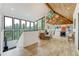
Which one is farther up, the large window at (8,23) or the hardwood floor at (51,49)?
the large window at (8,23)

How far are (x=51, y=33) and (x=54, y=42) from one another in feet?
0.49

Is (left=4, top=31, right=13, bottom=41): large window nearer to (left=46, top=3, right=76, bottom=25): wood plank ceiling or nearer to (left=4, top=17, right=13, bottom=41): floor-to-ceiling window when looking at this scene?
(left=4, top=17, right=13, bottom=41): floor-to-ceiling window

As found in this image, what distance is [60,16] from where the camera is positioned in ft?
6.09

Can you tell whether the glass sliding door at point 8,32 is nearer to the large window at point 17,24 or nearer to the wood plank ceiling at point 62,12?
the large window at point 17,24

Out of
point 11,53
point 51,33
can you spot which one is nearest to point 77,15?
point 51,33

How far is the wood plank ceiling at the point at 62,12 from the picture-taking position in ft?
5.99

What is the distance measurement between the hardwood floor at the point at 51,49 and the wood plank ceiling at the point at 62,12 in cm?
27

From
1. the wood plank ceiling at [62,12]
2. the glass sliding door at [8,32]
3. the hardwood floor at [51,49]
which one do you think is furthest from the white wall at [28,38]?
the wood plank ceiling at [62,12]

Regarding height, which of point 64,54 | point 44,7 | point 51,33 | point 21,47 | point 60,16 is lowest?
point 64,54

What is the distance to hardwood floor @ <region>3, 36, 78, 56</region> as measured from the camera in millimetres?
1846

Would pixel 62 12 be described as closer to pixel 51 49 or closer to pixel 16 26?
pixel 51 49

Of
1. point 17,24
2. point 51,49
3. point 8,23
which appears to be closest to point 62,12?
point 51,49

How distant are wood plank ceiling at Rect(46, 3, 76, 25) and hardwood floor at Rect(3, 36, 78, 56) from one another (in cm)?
27

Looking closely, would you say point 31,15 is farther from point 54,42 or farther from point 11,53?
point 11,53
